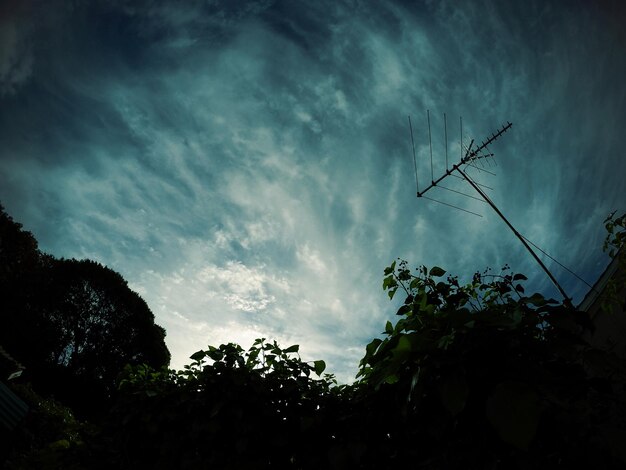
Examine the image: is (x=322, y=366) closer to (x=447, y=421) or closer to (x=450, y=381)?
(x=447, y=421)

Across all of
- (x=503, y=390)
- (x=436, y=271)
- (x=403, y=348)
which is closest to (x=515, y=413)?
(x=503, y=390)

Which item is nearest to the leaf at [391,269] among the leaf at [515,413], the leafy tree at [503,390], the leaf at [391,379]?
the leafy tree at [503,390]

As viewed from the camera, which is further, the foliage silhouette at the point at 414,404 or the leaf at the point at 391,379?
the leaf at the point at 391,379

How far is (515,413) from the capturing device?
3.42 feet

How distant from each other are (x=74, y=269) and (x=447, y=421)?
28269 mm

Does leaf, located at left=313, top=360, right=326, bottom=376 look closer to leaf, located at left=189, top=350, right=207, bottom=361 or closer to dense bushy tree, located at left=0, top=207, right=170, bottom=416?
leaf, located at left=189, top=350, right=207, bottom=361

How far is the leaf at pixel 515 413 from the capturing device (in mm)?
998

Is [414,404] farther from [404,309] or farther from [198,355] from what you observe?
[198,355]

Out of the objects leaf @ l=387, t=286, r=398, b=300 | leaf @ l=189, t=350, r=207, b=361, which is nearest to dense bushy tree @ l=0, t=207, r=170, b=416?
leaf @ l=189, t=350, r=207, b=361

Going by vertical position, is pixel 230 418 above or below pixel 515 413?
below

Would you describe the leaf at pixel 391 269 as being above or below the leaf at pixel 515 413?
above

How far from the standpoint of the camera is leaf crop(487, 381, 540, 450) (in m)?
1.00

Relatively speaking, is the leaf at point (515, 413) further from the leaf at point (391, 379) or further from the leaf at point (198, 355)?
the leaf at point (198, 355)

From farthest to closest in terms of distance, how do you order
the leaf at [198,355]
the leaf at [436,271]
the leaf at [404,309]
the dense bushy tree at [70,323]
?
the dense bushy tree at [70,323], the leaf at [198,355], the leaf at [436,271], the leaf at [404,309]
